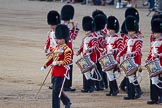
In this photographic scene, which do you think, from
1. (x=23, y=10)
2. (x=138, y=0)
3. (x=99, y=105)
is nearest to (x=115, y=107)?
(x=99, y=105)

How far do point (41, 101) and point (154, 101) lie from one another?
7.25ft

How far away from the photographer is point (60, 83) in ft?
42.0

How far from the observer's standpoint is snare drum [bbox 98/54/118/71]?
50.5ft

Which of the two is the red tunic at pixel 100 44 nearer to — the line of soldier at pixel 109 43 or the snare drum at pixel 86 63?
the line of soldier at pixel 109 43

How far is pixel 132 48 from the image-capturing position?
14.9m

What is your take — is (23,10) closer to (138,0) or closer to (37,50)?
(138,0)

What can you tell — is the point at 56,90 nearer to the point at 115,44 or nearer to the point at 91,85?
the point at 115,44

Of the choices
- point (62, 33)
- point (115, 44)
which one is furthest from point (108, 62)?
point (62, 33)

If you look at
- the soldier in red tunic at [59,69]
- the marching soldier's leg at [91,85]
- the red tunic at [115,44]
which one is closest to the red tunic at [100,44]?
the red tunic at [115,44]

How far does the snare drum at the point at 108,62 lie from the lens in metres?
15.4

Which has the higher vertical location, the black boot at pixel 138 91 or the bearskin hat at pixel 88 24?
the bearskin hat at pixel 88 24

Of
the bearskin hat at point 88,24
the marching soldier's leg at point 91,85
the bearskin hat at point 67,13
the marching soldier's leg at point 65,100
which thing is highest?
the bearskin hat at point 67,13

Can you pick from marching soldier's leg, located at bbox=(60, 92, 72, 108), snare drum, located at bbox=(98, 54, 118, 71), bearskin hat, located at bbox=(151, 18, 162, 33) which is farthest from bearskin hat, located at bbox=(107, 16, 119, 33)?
marching soldier's leg, located at bbox=(60, 92, 72, 108)

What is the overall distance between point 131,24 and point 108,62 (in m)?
0.94
